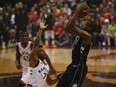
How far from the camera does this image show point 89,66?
13.4m

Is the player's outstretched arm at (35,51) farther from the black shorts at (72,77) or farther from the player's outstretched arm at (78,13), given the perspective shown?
the black shorts at (72,77)

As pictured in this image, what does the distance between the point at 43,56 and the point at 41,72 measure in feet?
1.06

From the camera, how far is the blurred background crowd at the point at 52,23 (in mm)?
19797

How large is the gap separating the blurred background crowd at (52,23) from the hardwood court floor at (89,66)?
1.15 metres

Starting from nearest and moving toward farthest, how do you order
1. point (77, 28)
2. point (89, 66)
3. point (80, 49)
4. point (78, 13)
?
point (78, 13), point (77, 28), point (80, 49), point (89, 66)

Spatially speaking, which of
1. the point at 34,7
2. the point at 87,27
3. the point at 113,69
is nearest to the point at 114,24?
the point at 34,7

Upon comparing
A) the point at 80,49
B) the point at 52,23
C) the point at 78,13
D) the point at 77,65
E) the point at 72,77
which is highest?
the point at 78,13

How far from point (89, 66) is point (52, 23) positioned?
7.31 m

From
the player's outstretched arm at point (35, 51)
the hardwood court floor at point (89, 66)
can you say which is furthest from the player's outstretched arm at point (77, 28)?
the hardwood court floor at point (89, 66)

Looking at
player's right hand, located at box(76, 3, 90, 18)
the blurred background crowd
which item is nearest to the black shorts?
player's right hand, located at box(76, 3, 90, 18)

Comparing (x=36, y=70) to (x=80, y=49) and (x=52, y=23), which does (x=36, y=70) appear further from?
(x=52, y=23)

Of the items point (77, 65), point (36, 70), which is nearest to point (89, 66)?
point (77, 65)

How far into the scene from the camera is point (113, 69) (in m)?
12.7

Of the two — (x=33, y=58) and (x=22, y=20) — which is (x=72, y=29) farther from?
(x=22, y=20)
